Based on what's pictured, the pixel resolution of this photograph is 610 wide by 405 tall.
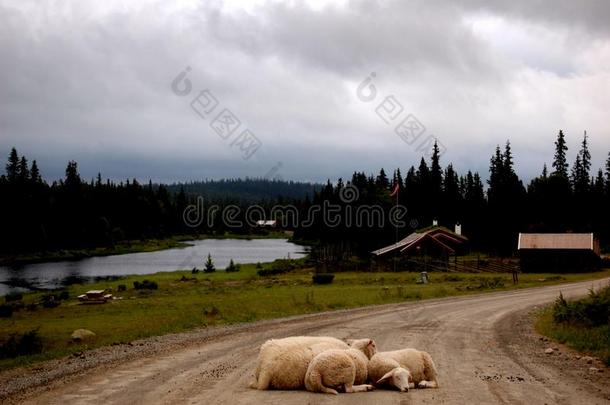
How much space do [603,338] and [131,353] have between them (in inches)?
609

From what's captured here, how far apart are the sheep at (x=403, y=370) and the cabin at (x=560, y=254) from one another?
184 ft

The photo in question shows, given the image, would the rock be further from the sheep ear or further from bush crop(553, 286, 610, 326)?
bush crop(553, 286, 610, 326)

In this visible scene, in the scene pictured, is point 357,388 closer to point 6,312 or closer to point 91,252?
point 6,312

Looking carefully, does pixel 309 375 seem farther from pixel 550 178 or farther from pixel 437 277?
pixel 550 178

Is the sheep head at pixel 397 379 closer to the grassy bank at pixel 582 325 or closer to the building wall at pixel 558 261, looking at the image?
the grassy bank at pixel 582 325

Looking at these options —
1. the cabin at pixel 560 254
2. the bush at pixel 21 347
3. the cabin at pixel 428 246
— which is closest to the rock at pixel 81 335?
the bush at pixel 21 347

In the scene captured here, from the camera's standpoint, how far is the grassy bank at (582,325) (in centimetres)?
2012

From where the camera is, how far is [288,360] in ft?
41.8

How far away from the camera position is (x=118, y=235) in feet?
522

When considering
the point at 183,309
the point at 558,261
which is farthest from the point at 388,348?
the point at 558,261

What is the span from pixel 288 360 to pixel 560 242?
60.9 metres

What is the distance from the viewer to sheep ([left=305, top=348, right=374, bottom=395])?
1212 centimetres

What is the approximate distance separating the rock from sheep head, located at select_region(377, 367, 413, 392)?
15.3m

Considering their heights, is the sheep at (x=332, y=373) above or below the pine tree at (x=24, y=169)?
below
